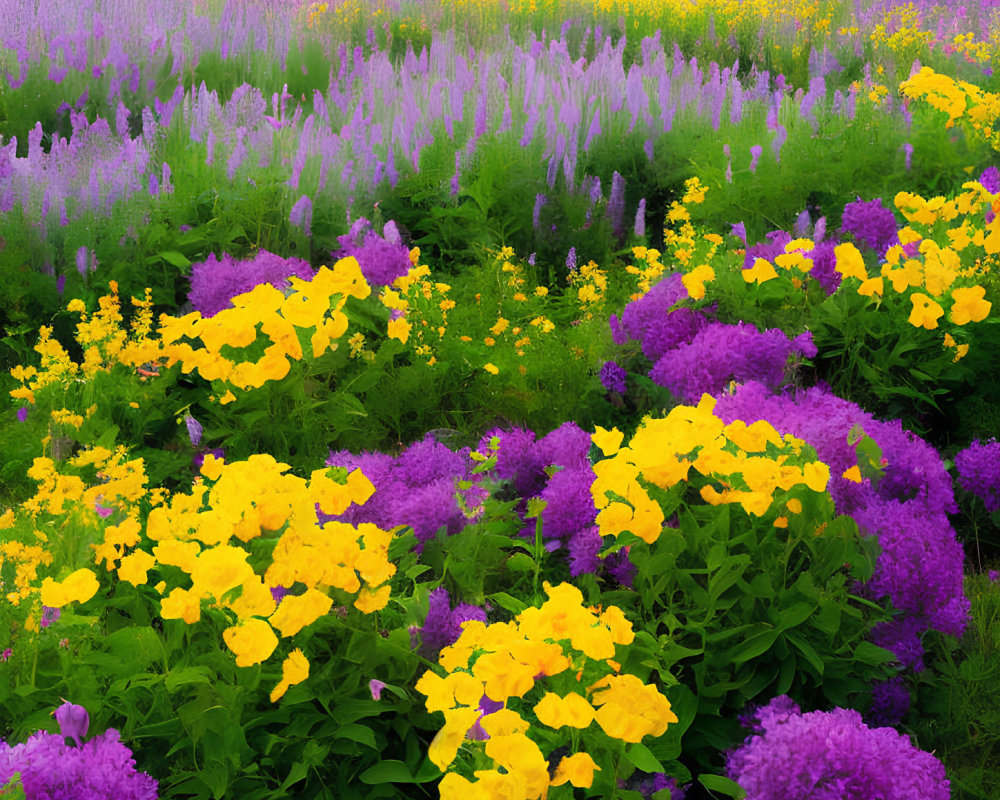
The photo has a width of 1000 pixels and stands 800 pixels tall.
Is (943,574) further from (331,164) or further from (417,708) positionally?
(331,164)

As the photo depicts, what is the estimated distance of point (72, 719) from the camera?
1.68 metres

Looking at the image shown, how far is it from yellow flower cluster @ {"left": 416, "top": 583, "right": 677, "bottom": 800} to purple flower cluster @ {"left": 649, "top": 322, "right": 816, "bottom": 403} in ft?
4.60

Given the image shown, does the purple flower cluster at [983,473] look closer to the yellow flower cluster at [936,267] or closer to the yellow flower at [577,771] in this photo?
the yellow flower cluster at [936,267]

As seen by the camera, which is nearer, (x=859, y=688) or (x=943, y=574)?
(x=859, y=688)

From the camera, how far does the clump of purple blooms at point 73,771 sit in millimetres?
1555

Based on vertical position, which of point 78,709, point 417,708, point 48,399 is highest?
point 78,709

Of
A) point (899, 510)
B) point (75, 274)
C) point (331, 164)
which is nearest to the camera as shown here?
point (899, 510)

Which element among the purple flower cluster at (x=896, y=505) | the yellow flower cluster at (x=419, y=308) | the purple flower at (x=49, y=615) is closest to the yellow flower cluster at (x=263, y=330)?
the yellow flower cluster at (x=419, y=308)

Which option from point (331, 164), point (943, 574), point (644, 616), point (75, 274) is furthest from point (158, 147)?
point (943, 574)

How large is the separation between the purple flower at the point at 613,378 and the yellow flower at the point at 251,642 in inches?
68.4

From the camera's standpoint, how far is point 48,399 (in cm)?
347

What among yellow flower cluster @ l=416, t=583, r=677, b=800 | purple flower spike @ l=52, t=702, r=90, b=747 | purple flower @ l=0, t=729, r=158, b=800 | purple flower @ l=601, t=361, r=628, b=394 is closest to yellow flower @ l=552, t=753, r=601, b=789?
yellow flower cluster @ l=416, t=583, r=677, b=800

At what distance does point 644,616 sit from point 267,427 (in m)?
1.48

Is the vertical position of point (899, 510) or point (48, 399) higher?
point (899, 510)
